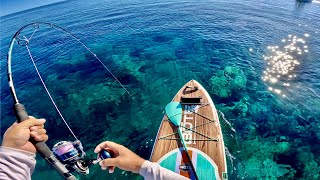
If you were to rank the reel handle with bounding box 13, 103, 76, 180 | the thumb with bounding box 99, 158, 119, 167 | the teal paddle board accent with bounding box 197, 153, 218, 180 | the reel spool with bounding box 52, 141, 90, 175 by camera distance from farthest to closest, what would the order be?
1. the teal paddle board accent with bounding box 197, 153, 218, 180
2. the reel spool with bounding box 52, 141, 90, 175
3. the thumb with bounding box 99, 158, 119, 167
4. the reel handle with bounding box 13, 103, 76, 180

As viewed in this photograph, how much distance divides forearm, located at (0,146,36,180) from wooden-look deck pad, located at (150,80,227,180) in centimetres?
764

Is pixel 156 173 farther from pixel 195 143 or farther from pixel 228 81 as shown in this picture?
pixel 228 81

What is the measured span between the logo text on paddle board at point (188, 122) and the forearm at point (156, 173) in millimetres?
7558

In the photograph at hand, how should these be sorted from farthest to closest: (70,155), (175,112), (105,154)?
(175,112) < (70,155) < (105,154)

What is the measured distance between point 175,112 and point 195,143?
240 cm

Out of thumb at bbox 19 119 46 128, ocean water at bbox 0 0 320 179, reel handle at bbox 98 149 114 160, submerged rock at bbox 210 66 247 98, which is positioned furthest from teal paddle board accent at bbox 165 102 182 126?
thumb at bbox 19 119 46 128

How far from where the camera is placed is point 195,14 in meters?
33.9

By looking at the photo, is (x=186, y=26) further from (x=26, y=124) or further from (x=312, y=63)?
(x=26, y=124)

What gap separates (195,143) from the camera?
36.7 feet

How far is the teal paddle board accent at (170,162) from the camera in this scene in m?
10.1

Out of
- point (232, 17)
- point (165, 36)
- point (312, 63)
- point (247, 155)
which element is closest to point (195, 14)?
point (232, 17)

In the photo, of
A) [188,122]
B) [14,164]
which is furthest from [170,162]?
[14,164]

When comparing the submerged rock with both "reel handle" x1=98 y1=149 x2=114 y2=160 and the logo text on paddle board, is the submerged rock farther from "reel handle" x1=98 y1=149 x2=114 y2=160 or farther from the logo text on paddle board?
"reel handle" x1=98 y1=149 x2=114 y2=160

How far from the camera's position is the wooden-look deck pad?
393 inches
